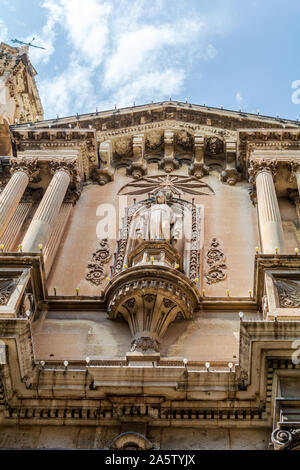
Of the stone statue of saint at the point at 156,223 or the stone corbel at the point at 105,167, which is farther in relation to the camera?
the stone corbel at the point at 105,167

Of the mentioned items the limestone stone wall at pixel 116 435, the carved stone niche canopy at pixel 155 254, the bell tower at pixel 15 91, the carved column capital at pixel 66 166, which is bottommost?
the limestone stone wall at pixel 116 435

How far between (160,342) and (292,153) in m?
8.96

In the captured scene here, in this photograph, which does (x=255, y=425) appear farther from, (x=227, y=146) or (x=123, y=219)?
(x=227, y=146)

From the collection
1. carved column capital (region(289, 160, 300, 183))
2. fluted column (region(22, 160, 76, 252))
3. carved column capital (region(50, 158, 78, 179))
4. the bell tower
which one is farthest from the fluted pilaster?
the bell tower

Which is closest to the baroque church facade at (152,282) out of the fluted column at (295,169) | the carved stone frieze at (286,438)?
the carved stone frieze at (286,438)

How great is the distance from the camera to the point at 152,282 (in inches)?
550

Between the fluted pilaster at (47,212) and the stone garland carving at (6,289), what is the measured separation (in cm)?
197

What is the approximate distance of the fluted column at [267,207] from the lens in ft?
50.3

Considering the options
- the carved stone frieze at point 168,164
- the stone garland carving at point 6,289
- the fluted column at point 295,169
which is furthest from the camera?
the carved stone frieze at point 168,164

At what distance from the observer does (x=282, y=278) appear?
13.3m

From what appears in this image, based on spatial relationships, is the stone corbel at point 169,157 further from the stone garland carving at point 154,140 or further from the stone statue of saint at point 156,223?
the stone statue of saint at point 156,223

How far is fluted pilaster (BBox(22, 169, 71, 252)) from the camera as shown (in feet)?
51.7

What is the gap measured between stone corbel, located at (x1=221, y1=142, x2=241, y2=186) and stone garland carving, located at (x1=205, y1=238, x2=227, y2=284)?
137 inches

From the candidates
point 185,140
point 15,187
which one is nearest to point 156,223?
point 15,187
